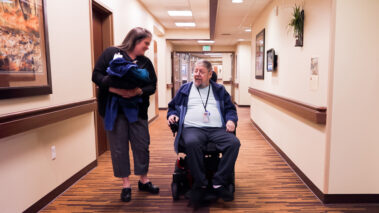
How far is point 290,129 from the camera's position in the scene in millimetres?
3539

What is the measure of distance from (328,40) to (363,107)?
2.15 ft

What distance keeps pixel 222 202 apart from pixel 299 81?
5.51ft

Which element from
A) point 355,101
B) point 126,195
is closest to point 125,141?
point 126,195

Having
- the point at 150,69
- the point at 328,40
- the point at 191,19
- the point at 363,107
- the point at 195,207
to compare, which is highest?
the point at 191,19

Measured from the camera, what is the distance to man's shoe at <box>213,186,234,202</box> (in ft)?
7.81

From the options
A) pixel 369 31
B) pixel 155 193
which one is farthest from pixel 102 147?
pixel 369 31

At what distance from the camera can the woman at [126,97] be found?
2270mm

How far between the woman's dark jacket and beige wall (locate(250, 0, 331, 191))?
1.61 metres

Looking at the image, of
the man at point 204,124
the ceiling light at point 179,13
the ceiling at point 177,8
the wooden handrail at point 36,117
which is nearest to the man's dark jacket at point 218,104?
the man at point 204,124

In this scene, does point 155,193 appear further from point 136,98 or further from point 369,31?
point 369,31

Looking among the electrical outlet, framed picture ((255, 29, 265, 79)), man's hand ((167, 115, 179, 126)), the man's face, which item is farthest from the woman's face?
framed picture ((255, 29, 265, 79))

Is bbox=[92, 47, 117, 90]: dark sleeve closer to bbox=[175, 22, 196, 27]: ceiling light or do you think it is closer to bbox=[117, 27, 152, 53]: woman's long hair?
bbox=[117, 27, 152, 53]: woman's long hair

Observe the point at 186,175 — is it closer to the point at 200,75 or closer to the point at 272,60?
the point at 200,75

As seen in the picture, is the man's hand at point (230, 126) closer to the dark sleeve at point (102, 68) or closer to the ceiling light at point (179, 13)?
the dark sleeve at point (102, 68)
